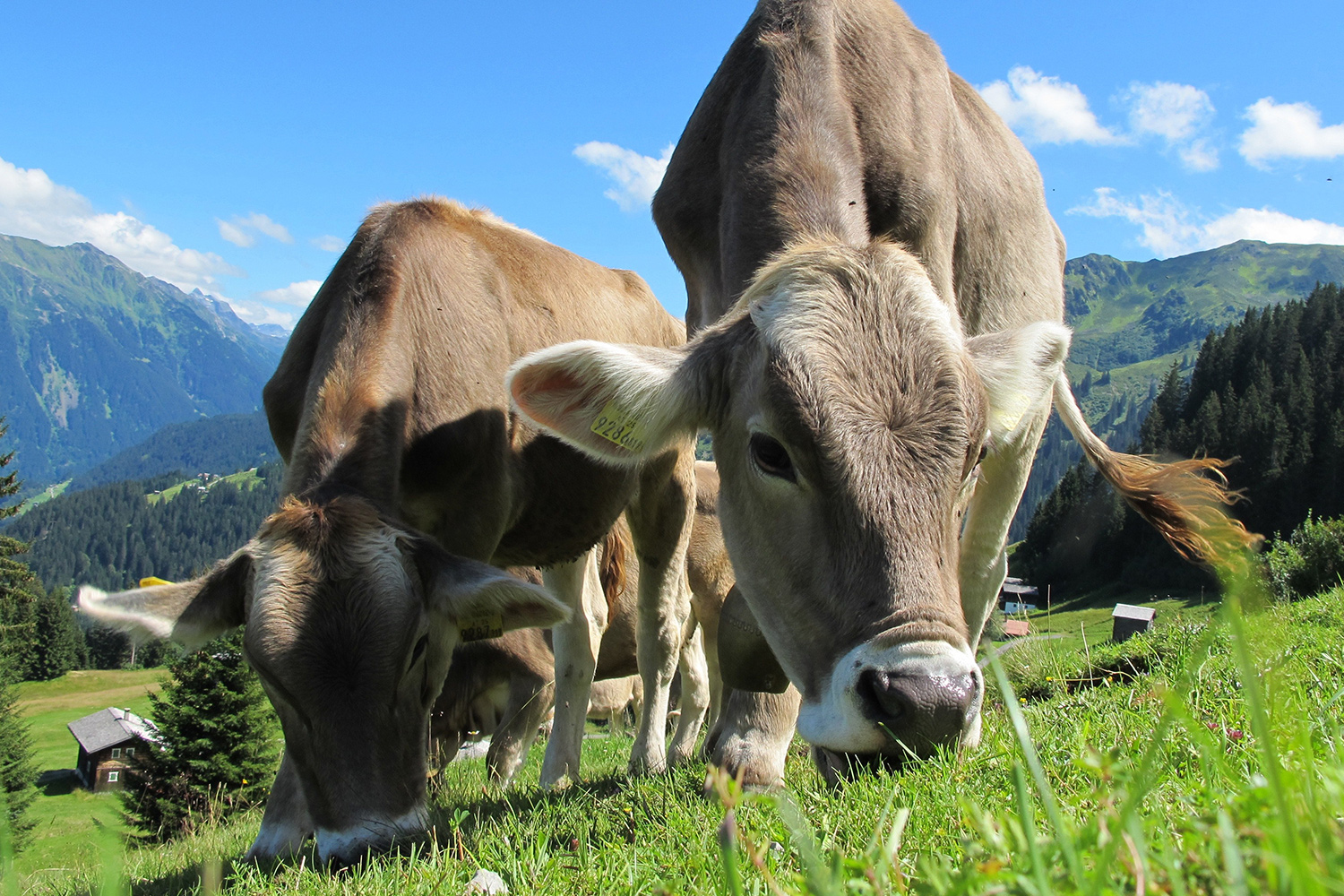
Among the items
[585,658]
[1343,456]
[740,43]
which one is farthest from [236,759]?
[1343,456]

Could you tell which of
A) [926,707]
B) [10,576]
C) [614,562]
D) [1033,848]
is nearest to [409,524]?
[926,707]

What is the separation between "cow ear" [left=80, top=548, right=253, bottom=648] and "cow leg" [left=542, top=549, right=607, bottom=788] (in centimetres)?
237

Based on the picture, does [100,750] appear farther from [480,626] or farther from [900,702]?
[900,702]

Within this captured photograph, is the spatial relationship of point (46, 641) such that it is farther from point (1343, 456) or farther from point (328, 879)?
point (1343, 456)

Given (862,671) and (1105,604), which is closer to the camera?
(862,671)

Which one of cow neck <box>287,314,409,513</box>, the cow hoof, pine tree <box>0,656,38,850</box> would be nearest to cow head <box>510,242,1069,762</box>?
cow neck <box>287,314,409,513</box>

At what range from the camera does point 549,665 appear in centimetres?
1078

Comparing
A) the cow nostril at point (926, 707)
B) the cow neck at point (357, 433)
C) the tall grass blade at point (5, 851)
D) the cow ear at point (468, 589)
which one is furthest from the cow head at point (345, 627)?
the tall grass blade at point (5, 851)

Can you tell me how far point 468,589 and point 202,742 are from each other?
40264mm

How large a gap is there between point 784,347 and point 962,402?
0.69 meters

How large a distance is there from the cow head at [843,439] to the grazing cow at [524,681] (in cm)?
466

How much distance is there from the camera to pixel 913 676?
259cm

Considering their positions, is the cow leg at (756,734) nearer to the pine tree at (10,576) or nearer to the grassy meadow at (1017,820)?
the grassy meadow at (1017,820)

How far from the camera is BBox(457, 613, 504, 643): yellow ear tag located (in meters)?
4.02
